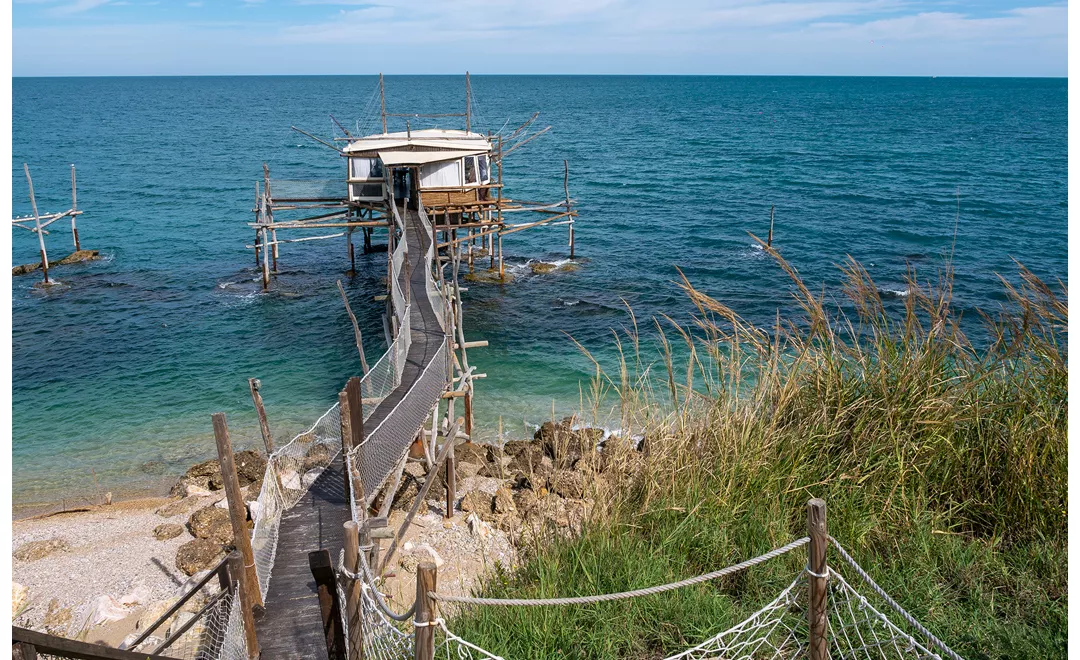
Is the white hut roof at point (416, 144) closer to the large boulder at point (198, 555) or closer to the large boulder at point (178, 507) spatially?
the large boulder at point (178, 507)

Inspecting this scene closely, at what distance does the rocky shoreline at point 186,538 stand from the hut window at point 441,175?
11.5m

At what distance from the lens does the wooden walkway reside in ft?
24.8

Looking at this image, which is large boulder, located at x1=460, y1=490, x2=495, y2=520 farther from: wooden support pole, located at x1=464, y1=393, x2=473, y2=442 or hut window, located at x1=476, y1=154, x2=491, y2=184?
hut window, located at x1=476, y1=154, x2=491, y2=184

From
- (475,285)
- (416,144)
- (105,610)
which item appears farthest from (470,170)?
(105,610)

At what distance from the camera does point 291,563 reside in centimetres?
865

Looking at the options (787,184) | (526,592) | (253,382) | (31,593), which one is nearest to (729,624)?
(526,592)

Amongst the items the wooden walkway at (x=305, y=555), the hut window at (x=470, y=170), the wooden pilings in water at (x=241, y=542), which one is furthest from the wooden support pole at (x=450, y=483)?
the hut window at (x=470, y=170)

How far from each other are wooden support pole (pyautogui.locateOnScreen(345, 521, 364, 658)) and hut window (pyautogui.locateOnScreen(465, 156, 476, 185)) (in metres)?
20.4

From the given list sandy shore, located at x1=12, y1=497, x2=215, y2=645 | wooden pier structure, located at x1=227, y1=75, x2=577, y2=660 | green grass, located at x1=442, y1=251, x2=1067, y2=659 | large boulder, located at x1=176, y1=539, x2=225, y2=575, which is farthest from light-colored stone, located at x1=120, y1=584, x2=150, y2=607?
green grass, located at x1=442, y1=251, x2=1067, y2=659

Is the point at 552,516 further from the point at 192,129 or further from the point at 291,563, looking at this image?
the point at 192,129

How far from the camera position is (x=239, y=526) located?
7.71m

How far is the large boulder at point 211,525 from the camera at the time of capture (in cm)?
1184

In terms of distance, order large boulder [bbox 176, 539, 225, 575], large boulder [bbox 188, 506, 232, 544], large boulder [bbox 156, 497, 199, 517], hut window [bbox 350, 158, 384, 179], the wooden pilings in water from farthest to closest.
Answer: hut window [bbox 350, 158, 384, 179], large boulder [bbox 156, 497, 199, 517], large boulder [bbox 188, 506, 232, 544], large boulder [bbox 176, 539, 225, 575], the wooden pilings in water

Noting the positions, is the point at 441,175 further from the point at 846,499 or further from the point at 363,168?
the point at 846,499
